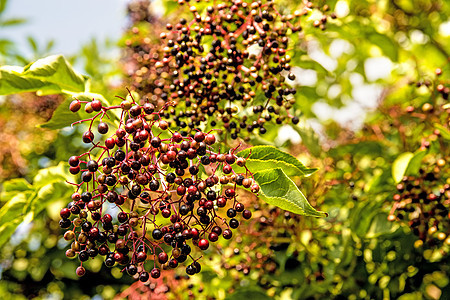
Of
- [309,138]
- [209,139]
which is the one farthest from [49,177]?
[309,138]

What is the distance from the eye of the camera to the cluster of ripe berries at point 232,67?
64.1 inches

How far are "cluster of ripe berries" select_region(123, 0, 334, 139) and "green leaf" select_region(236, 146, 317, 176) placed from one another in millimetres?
398

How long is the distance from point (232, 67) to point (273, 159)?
0.58m

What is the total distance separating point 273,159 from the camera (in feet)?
4.03

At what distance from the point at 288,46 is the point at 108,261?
118 centimetres

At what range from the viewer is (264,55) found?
Result: 1.64 meters

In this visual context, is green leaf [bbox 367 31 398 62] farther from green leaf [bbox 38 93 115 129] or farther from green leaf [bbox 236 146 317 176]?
green leaf [bbox 38 93 115 129]

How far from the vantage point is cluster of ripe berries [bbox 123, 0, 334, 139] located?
1.63 metres

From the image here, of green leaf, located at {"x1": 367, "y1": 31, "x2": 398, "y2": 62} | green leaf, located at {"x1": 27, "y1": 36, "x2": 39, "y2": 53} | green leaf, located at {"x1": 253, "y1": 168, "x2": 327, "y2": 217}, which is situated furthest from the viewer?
green leaf, located at {"x1": 27, "y1": 36, "x2": 39, "y2": 53}

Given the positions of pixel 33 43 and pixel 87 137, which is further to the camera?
pixel 33 43

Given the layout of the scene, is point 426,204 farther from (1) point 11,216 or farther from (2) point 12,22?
(2) point 12,22

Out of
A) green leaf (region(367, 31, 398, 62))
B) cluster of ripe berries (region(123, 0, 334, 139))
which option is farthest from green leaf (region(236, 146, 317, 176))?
green leaf (region(367, 31, 398, 62))

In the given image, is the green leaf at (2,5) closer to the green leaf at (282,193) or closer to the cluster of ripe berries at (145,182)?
the cluster of ripe berries at (145,182)

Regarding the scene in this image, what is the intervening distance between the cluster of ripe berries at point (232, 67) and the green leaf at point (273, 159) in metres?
0.40
